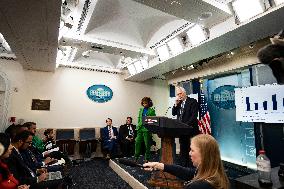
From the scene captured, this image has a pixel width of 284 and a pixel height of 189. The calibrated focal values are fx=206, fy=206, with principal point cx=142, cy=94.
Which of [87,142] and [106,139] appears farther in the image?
[106,139]

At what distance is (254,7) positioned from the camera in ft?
8.88

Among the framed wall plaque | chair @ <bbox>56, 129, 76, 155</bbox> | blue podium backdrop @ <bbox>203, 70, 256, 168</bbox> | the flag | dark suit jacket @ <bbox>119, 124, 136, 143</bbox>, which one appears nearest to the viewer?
blue podium backdrop @ <bbox>203, 70, 256, 168</bbox>

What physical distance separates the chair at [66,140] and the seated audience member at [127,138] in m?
1.45

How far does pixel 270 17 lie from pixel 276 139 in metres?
2.58

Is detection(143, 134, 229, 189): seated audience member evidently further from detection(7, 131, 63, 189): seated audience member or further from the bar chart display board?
the bar chart display board

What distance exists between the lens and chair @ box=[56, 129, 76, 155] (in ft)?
19.0

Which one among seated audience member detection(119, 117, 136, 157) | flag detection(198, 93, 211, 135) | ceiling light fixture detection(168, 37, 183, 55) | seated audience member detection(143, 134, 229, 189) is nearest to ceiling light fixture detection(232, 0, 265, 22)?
ceiling light fixture detection(168, 37, 183, 55)

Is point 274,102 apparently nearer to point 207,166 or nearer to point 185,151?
point 185,151

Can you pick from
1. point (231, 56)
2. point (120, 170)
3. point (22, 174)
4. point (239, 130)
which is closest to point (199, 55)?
point (231, 56)

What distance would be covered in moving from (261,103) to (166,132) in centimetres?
274

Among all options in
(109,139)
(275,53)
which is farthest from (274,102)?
(109,139)

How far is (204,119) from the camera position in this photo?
5.62 metres

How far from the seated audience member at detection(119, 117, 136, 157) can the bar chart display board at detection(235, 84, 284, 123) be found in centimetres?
319

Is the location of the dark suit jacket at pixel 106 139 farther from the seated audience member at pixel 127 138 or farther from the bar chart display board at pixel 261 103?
the bar chart display board at pixel 261 103
